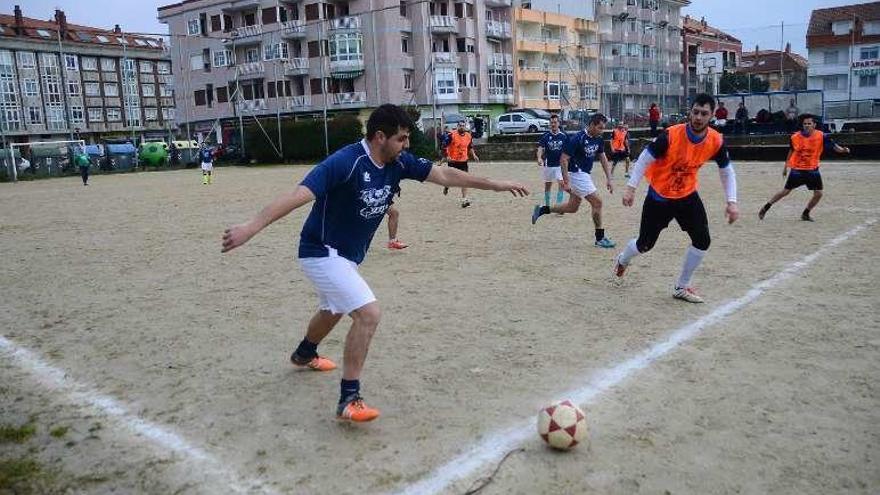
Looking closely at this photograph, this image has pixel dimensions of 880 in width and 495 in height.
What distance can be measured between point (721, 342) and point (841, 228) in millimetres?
6999

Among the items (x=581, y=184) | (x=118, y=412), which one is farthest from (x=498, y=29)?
(x=118, y=412)

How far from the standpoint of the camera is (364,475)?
12.0ft

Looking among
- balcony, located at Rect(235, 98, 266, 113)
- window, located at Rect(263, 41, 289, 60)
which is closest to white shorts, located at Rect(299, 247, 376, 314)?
window, located at Rect(263, 41, 289, 60)

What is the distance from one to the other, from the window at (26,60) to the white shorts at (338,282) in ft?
298

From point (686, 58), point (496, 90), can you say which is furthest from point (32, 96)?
point (686, 58)

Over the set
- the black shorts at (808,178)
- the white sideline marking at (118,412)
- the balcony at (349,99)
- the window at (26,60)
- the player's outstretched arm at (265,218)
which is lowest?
the white sideline marking at (118,412)

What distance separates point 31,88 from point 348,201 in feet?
299

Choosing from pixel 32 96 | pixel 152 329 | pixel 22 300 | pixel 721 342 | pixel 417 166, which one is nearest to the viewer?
pixel 417 166

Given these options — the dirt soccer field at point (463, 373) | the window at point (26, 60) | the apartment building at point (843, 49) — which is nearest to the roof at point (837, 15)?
the apartment building at point (843, 49)

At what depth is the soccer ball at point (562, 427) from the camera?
383cm

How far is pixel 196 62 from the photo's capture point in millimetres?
66250

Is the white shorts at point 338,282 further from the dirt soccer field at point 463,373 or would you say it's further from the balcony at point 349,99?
the balcony at point 349,99

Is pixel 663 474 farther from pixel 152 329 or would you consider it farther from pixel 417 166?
pixel 152 329

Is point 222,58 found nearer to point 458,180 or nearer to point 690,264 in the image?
point 690,264
